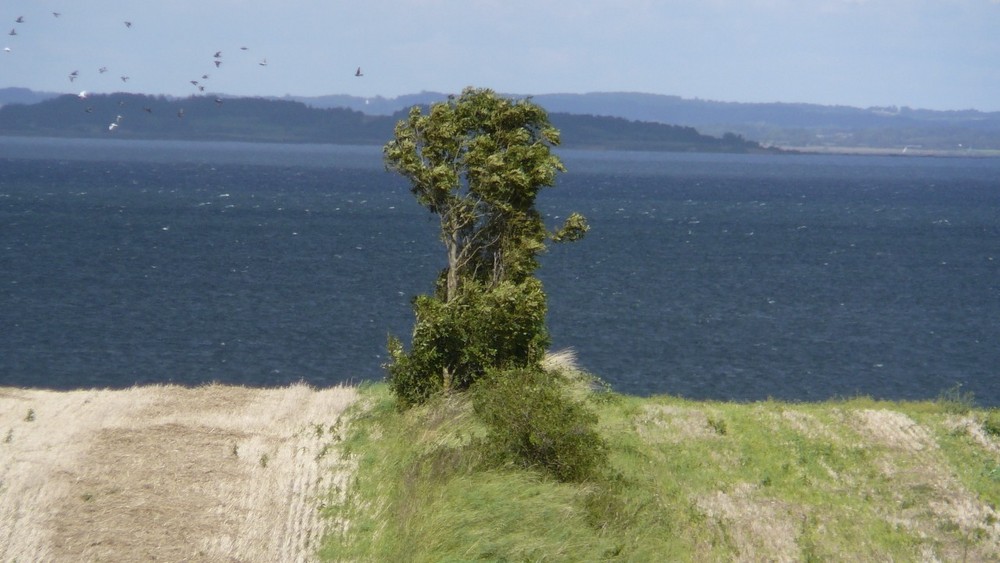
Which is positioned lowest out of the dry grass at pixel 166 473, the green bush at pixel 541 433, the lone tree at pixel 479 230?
the dry grass at pixel 166 473

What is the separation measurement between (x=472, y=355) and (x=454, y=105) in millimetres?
5803

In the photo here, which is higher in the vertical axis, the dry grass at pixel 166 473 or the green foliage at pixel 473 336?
the green foliage at pixel 473 336

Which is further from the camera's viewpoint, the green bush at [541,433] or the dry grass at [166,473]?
the green bush at [541,433]

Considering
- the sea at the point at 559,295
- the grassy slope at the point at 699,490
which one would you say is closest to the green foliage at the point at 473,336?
the grassy slope at the point at 699,490

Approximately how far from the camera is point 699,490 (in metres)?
24.2

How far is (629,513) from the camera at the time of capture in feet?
67.7

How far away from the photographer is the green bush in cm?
2102

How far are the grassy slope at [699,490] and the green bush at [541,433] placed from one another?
476 mm

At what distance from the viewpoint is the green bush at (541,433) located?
21.0m

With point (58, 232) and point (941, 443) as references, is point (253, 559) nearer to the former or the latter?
point (941, 443)

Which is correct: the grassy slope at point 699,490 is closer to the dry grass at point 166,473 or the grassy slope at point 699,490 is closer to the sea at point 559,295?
the dry grass at point 166,473

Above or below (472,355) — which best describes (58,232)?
below

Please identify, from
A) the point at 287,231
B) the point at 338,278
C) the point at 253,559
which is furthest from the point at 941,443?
the point at 287,231

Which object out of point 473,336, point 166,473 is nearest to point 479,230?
point 473,336
